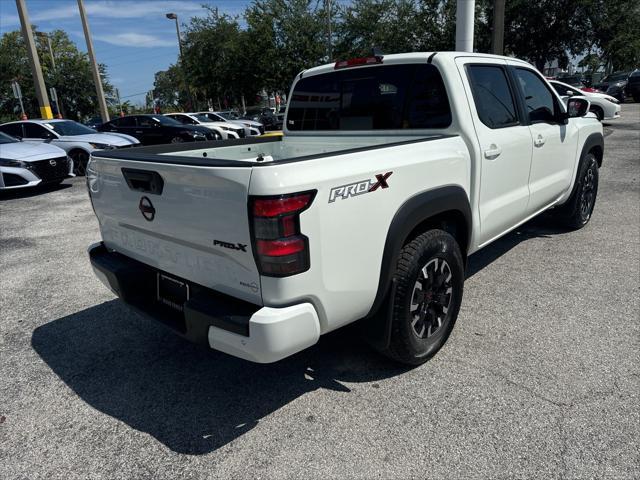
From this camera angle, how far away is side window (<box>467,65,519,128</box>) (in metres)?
3.45

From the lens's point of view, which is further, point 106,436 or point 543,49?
point 543,49

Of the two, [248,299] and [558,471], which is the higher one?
[248,299]

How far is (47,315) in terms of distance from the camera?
414 cm

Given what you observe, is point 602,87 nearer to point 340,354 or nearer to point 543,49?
point 543,49

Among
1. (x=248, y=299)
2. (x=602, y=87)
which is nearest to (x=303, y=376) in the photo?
(x=248, y=299)

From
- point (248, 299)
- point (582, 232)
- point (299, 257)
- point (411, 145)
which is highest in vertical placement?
point (411, 145)

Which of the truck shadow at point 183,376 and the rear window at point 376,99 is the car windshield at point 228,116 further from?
the truck shadow at point 183,376

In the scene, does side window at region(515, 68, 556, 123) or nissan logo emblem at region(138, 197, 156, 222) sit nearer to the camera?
nissan logo emblem at region(138, 197, 156, 222)

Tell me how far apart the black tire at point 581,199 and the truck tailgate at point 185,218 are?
4.38 meters

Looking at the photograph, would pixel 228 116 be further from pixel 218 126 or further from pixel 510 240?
pixel 510 240

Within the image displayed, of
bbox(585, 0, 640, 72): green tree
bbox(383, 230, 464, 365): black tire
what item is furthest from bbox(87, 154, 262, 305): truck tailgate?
bbox(585, 0, 640, 72): green tree

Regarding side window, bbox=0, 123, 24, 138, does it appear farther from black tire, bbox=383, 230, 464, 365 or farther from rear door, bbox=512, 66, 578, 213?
black tire, bbox=383, 230, 464, 365

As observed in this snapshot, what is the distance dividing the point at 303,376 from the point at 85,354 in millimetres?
1634

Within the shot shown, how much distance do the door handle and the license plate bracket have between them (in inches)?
86.7
